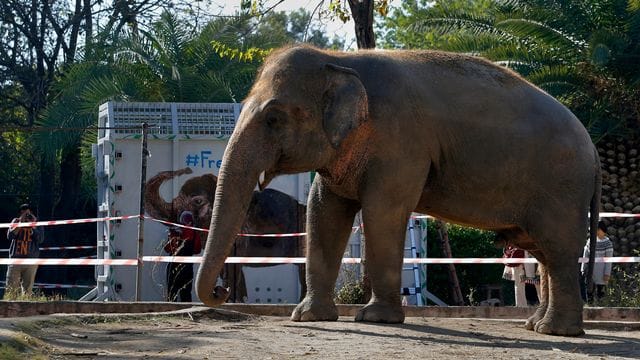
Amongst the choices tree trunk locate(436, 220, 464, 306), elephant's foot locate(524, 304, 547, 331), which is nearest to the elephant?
tree trunk locate(436, 220, 464, 306)

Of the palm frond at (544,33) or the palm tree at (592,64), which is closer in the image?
the palm tree at (592,64)

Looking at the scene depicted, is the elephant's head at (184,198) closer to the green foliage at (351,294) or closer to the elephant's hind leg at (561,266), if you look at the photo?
the green foliage at (351,294)

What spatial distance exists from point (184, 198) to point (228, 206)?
9.28 meters

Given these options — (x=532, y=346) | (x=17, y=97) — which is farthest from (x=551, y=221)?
(x=17, y=97)

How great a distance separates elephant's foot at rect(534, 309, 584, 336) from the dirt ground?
159 millimetres

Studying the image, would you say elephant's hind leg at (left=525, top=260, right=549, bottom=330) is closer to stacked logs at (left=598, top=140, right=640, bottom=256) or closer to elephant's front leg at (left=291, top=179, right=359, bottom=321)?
elephant's front leg at (left=291, top=179, right=359, bottom=321)

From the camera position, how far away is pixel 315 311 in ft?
36.2

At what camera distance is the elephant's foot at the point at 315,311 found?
1101cm

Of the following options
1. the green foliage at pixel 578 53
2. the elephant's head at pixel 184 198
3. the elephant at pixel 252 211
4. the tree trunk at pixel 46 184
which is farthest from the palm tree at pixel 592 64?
the tree trunk at pixel 46 184

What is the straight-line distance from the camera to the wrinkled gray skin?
34.1ft

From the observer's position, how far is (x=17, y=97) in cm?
3628

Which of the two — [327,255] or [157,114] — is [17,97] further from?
[327,255]

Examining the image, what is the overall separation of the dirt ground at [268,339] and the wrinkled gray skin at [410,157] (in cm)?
55

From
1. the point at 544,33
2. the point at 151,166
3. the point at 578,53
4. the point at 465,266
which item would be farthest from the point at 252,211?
the point at 578,53
